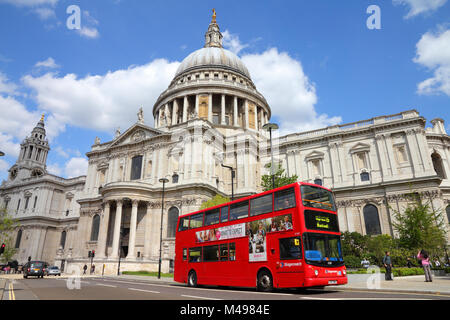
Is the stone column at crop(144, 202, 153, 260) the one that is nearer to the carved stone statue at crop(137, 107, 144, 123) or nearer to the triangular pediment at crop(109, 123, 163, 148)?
the triangular pediment at crop(109, 123, 163, 148)

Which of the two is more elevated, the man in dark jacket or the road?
the man in dark jacket

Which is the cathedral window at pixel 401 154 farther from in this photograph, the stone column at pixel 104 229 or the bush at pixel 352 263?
the stone column at pixel 104 229

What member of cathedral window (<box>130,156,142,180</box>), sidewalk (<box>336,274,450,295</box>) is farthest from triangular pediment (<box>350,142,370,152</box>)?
cathedral window (<box>130,156,142,180</box>)

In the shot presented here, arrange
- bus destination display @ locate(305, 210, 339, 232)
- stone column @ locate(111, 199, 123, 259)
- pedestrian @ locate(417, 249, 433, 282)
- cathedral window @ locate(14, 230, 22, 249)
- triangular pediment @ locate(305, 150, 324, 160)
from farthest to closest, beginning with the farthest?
cathedral window @ locate(14, 230, 22, 249) → triangular pediment @ locate(305, 150, 324, 160) → stone column @ locate(111, 199, 123, 259) → pedestrian @ locate(417, 249, 433, 282) → bus destination display @ locate(305, 210, 339, 232)

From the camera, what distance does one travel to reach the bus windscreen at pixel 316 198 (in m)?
12.3

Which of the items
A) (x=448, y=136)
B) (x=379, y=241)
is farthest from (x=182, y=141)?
(x=448, y=136)

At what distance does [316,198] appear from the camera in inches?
500

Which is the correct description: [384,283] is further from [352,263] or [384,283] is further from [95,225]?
[95,225]

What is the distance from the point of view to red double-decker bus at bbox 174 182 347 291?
11625mm

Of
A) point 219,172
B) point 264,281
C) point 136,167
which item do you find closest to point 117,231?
point 136,167

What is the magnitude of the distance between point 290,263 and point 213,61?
56402 millimetres

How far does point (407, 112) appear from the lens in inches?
1441

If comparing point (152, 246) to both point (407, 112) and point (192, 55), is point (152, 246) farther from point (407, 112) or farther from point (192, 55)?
point (192, 55)

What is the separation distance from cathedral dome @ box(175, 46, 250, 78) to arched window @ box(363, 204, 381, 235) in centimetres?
3931
